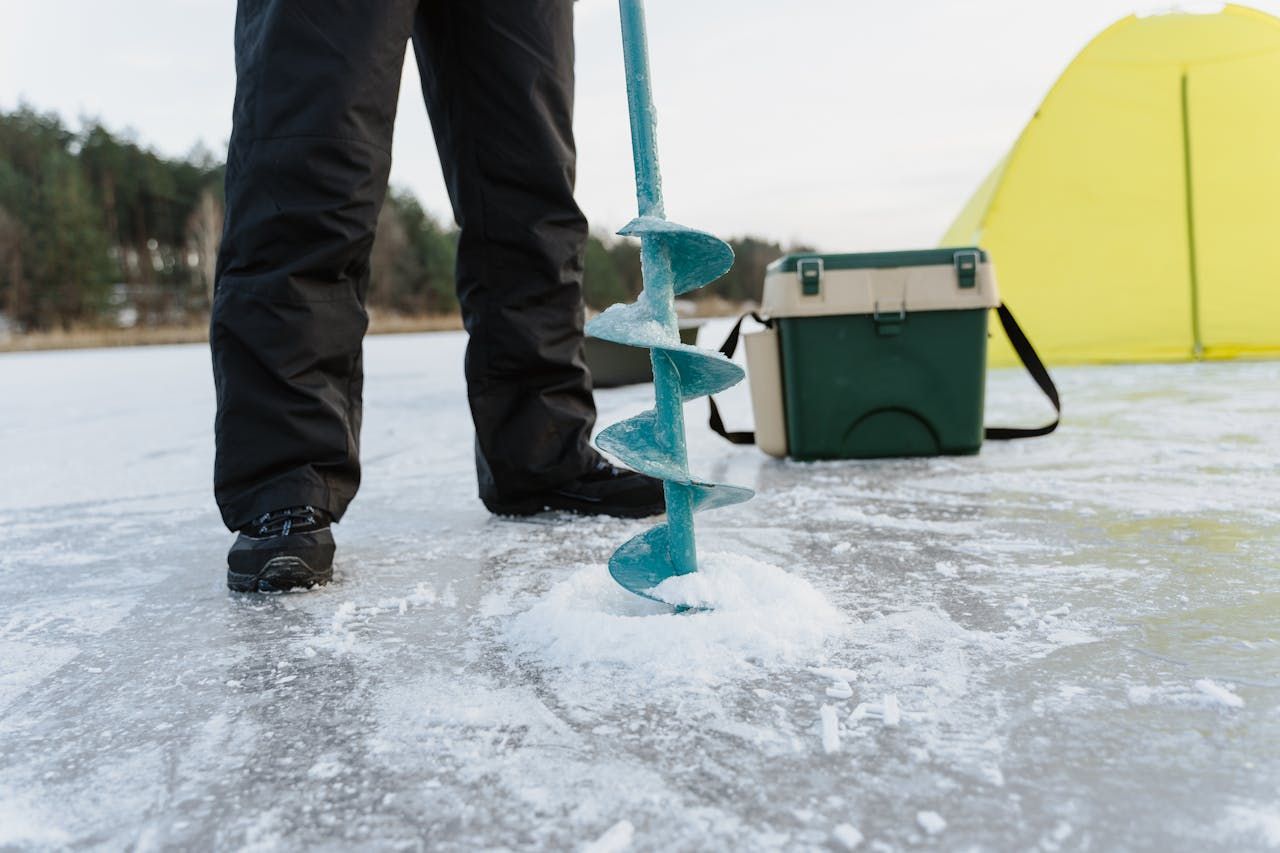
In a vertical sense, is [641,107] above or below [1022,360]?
above

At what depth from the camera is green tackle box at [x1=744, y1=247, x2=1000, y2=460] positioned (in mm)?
1986

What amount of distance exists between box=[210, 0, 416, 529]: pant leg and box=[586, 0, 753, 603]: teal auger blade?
42 centimetres

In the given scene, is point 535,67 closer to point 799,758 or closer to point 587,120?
point 587,120

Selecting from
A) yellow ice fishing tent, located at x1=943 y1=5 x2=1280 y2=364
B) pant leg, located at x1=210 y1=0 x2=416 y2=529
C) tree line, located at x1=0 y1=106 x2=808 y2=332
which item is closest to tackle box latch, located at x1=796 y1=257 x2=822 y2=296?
pant leg, located at x1=210 y1=0 x2=416 y2=529

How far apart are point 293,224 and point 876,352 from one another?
4.18 ft

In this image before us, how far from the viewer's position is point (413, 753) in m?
0.68

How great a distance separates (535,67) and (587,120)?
0.16 m

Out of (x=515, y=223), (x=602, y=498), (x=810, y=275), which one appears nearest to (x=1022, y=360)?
(x=810, y=275)

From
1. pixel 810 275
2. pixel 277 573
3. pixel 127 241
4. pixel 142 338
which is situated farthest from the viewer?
pixel 127 241

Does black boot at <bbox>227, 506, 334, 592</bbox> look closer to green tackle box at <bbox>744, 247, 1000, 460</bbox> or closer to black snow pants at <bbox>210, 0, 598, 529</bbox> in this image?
black snow pants at <bbox>210, 0, 598, 529</bbox>

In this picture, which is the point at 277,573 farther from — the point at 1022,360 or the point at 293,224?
the point at 1022,360

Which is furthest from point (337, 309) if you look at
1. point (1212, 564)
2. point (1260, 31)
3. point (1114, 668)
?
point (1260, 31)

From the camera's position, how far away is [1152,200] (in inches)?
146

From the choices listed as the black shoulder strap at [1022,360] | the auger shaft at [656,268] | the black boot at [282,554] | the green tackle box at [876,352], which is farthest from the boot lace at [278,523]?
the green tackle box at [876,352]
